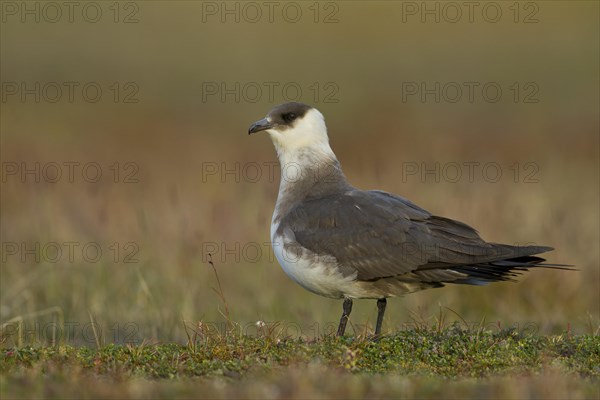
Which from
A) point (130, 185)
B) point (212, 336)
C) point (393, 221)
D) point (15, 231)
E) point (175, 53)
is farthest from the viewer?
point (175, 53)

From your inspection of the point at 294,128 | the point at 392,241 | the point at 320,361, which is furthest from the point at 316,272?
the point at 294,128

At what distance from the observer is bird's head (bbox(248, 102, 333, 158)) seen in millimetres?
8148

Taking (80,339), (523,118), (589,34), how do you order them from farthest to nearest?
1. (589,34)
2. (523,118)
3. (80,339)

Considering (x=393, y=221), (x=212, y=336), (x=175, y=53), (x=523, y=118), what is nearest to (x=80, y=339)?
(x=212, y=336)

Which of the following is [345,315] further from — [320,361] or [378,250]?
[320,361]

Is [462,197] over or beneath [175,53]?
beneath

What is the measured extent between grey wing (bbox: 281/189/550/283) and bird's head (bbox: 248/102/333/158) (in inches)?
34.9

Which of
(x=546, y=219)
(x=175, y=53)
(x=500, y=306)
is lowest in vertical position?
(x=500, y=306)

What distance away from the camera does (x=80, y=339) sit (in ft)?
27.8

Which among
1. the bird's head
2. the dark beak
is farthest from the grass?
the dark beak

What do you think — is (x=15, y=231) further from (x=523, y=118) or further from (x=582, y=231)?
(x=523, y=118)

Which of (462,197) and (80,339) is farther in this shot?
(462,197)

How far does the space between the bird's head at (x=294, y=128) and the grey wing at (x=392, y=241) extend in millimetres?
886

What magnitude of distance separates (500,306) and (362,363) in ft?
13.6
